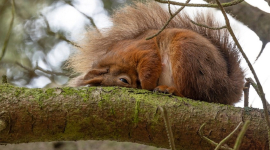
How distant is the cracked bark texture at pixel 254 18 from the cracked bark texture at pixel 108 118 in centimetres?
161

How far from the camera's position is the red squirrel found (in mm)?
2932

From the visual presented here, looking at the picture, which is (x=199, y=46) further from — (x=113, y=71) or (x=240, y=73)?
(x=113, y=71)

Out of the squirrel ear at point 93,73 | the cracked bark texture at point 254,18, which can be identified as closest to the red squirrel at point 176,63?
the squirrel ear at point 93,73

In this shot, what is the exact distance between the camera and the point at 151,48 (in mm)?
3121

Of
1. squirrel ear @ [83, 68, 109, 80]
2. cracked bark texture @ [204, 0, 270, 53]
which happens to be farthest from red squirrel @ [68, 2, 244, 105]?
cracked bark texture @ [204, 0, 270, 53]

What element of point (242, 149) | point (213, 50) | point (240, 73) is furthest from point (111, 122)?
point (240, 73)

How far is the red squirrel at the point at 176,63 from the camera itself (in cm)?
293

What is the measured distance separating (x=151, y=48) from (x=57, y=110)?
1208 mm

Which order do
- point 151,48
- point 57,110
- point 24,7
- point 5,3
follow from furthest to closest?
1. point 24,7
2. point 5,3
3. point 151,48
4. point 57,110

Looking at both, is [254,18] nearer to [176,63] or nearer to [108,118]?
[176,63]

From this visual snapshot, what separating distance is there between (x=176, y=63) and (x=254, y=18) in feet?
4.51

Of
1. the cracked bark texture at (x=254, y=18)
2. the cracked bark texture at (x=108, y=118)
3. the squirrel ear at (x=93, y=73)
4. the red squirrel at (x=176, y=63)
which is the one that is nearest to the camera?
the cracked bark texture at (x=108, y=118)

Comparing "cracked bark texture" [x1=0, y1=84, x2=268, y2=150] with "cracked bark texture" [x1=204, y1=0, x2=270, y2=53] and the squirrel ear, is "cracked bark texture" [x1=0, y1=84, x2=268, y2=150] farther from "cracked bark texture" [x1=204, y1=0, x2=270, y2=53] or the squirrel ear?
"cracked bark texture" [x1=204, y1=0, x2=270, y2=53]

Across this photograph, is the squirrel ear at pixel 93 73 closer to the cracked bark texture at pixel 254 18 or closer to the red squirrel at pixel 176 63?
the red squirrel at pixel 176 63
